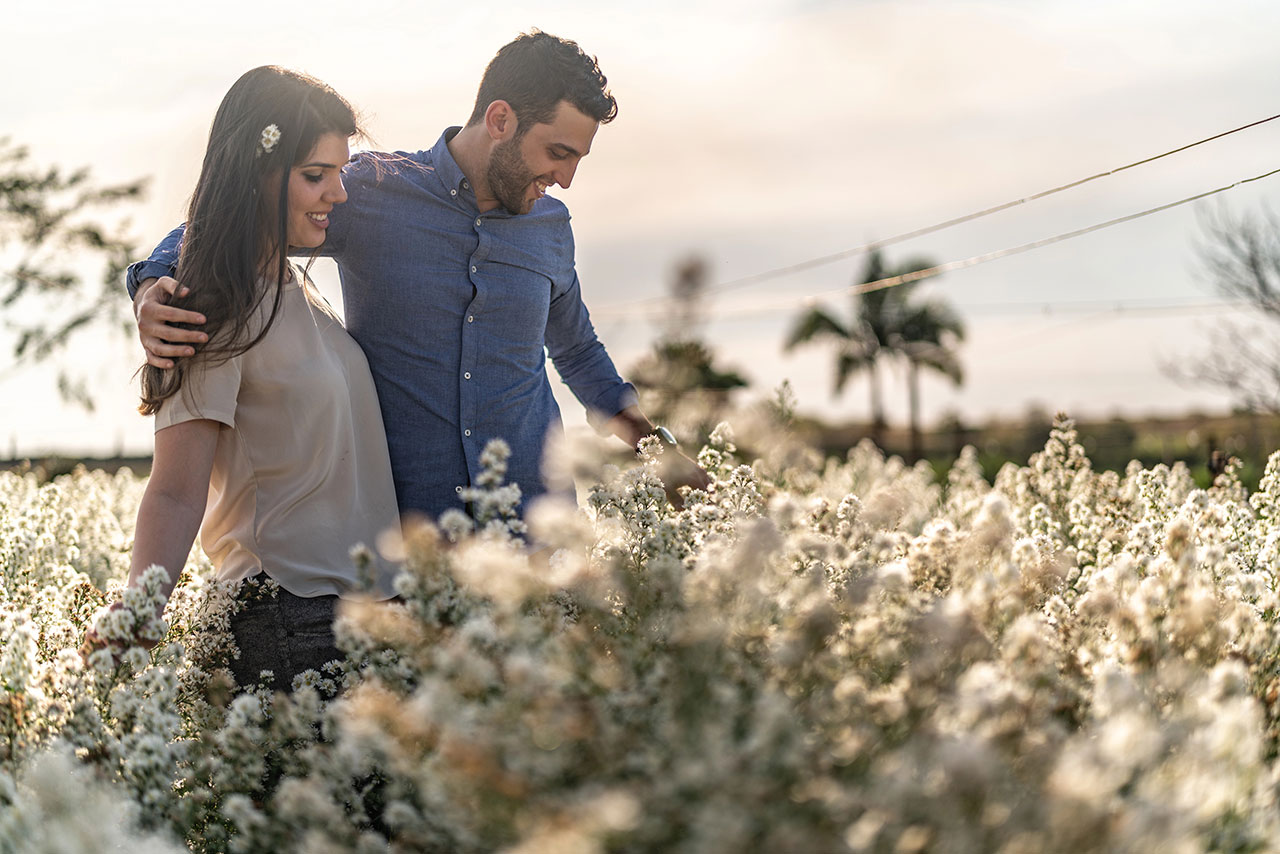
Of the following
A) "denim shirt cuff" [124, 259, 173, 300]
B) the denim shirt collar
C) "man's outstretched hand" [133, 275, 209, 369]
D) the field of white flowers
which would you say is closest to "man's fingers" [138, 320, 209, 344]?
"man's outstretched hand" [133, 275, 209, 369]

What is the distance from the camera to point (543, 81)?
3.94 meters

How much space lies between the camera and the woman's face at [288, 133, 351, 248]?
3.27m

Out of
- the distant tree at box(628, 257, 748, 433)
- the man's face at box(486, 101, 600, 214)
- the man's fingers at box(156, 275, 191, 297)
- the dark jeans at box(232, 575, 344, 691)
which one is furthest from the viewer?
the distant tree at box(628, 257, 748, 433)

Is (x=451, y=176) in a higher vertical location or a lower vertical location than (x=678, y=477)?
higher

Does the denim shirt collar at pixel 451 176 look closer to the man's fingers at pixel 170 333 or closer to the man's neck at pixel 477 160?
the man's neck at pixel 477 160

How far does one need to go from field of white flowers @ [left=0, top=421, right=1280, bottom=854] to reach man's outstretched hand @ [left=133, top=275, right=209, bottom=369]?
719mm

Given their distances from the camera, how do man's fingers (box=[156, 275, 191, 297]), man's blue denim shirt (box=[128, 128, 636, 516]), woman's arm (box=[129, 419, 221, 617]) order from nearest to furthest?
1. woman's arm (box=[129, 419, 221, 617])
2. man's fingers (box=[156, 275, 191, 297])
3. man's blue denim shirt (box=[128, 128, 636, 516])

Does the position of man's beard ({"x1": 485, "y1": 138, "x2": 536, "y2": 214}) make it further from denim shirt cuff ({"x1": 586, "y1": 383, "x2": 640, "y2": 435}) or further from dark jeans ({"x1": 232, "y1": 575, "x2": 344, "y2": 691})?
dark jeans ({"x1": 232, "y1": 575, "x2": 344, "y2": 691})

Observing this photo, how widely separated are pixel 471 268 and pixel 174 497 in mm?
1365

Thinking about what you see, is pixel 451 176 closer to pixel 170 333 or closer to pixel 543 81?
pixel 543 81

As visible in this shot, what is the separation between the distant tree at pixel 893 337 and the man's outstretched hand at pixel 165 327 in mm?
35068

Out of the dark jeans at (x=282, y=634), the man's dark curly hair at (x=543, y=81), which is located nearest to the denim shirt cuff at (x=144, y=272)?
the dark jeans at (x=282, y=634)

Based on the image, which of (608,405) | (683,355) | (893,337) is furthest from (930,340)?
(608,405)

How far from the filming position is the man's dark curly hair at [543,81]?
12.9 ft
